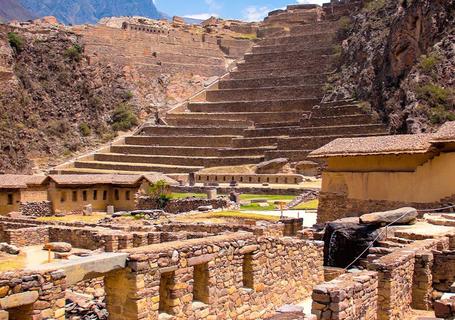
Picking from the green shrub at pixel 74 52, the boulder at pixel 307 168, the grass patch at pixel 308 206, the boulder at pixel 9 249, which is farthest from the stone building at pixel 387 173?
the green shrub at pixel 74 52

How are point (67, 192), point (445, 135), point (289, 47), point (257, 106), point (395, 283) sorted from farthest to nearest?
point (289, 47) < point (257, 106) < point (67, 192) < point (445, 135) < point (395, 283)

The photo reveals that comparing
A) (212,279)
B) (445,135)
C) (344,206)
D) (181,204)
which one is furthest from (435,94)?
(212,279)

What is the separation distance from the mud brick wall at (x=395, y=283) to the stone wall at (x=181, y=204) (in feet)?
73.4

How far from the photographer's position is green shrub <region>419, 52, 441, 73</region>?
191 feet

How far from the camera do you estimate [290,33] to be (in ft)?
339

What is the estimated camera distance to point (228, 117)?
80.4m

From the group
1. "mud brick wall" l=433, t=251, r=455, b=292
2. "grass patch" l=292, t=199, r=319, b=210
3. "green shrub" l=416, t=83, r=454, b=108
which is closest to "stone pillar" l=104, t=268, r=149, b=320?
"mud brick wall" l=433, t=251, r=455, b=292

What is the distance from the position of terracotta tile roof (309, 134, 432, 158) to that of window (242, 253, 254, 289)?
11.6 meters

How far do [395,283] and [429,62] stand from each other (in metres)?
51.9

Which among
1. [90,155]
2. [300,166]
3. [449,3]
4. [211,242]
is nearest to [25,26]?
[90,155]

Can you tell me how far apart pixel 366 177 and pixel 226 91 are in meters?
67.4

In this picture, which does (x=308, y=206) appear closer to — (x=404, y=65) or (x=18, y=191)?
(x=18, y=191)

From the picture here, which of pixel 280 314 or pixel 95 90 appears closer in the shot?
pixel 280 314

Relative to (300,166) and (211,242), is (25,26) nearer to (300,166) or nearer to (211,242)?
(300,166)
